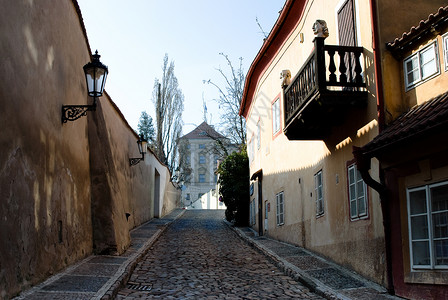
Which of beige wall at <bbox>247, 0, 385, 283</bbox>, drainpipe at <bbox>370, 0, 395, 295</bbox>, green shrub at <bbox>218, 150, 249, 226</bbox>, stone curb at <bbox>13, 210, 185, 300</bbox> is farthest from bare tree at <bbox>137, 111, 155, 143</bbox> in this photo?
drainpipe at <bbox>370, 0, 395, 295</bbox>

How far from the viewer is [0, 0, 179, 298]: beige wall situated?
22.1ft

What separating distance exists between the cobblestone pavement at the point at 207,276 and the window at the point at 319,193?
5.95 feet

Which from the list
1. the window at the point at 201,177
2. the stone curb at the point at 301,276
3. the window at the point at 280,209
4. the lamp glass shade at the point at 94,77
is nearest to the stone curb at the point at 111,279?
the stone curb at the point at 301,276

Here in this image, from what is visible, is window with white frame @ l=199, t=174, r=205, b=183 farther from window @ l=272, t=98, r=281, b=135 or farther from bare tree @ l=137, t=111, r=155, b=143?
window @ l=272, t=98, r=281, b=135

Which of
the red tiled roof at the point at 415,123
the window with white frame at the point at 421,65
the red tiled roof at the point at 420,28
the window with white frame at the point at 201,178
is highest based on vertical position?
the window with white frame at the point at 201,178

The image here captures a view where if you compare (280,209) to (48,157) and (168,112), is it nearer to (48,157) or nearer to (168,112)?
(48,157)

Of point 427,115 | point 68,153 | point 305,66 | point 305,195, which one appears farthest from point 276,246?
point 427,115

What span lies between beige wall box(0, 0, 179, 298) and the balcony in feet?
15.9

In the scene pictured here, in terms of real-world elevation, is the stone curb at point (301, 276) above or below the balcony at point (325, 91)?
below

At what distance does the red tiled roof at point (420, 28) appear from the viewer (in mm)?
7426

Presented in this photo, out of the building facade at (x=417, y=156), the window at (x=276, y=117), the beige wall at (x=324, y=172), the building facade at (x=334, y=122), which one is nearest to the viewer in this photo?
the building facade at (x=417, y=156)

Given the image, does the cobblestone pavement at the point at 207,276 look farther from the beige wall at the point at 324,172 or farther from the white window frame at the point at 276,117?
the white window frame at the point at 276,117

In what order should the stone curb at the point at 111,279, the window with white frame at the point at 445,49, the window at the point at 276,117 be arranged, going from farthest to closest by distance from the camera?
the window at the point at 276,117 < the window with white frame at the point at 445,49 < the stone curb at the point at 111,279

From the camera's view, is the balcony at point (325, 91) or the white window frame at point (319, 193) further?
the white window frame at point (319, 193)
